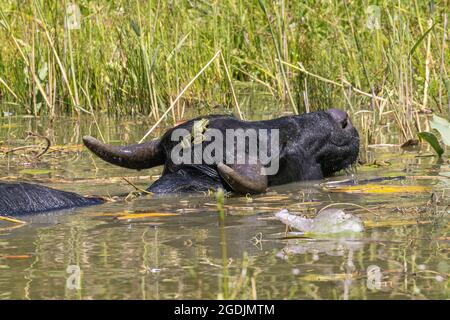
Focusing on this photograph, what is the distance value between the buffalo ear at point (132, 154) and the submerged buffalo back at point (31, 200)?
0.55 m

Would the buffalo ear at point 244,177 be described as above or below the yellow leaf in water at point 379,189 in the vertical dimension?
above

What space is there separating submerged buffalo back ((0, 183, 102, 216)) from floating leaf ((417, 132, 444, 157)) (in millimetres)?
2175

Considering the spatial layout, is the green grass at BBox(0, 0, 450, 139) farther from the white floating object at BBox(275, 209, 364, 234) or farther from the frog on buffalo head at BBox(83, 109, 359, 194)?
Answer: the white floating object at BBox(275, 209, 364, 234)

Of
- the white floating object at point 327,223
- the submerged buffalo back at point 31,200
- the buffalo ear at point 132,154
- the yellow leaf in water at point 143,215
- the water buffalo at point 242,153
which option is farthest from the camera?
the buffalo ear at point 132,154

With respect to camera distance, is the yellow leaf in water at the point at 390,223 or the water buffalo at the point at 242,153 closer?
the yellow leaf in water at the point at 390,223

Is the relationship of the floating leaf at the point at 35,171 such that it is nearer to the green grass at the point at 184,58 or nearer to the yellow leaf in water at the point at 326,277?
the green grass at the point at 184,58

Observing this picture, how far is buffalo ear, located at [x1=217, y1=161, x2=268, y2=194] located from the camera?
18.2 ft

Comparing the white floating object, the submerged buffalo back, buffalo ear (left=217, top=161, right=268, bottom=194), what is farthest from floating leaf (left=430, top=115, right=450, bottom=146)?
the submerged buffalo back

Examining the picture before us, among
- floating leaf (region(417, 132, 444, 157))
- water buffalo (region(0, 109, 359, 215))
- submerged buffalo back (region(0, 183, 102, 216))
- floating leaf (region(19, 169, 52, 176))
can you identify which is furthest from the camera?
floating leaf (region(19, 169, 52, 176))

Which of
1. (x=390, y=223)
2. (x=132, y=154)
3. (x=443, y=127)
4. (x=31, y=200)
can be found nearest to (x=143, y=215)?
(x=31, y=200)

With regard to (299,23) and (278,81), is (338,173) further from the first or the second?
(299,23)

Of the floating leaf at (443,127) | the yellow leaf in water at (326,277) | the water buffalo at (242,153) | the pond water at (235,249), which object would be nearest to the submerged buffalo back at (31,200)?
the water buffalo at (242,153)

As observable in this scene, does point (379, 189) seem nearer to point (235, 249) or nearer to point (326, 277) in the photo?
point (235, 249)

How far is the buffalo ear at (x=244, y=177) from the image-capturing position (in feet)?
18.2
